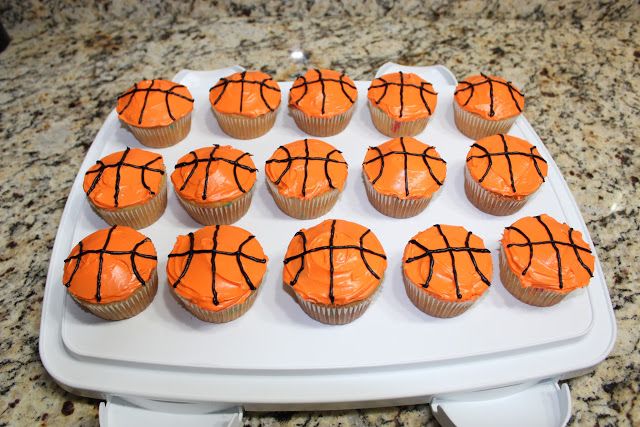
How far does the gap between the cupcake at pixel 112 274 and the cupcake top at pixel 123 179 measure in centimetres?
14

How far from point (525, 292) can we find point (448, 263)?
27 centimetres

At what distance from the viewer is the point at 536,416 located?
1.53 m

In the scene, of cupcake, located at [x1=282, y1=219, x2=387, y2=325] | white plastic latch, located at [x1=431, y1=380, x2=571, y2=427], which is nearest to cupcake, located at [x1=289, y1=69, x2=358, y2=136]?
cupcake, located at [x1=282, y1=219, x2=387, y2=325]

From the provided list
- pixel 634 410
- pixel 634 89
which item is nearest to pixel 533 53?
pixel 634 89

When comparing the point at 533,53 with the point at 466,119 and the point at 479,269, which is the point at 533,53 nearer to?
the point at 466,119

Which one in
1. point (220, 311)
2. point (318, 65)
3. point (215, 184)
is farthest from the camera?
point (318, 65)

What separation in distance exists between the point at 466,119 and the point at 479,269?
72 cm

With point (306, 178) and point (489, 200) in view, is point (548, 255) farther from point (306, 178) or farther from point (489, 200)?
point (306, 178)

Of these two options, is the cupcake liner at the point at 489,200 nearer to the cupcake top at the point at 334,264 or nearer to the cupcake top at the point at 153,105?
the cupcake top at the point at 334,264

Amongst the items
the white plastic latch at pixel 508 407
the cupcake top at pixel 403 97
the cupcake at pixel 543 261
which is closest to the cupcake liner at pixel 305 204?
the cupcake top at pixel 403 97

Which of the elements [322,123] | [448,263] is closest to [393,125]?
[322,123]

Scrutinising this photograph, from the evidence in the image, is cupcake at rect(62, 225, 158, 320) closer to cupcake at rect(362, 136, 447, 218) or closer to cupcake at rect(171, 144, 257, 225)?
cupcake at rect(171, 144, 257, 225)

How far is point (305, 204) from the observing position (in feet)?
5.84

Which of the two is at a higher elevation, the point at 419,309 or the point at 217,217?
the point at 217,217
